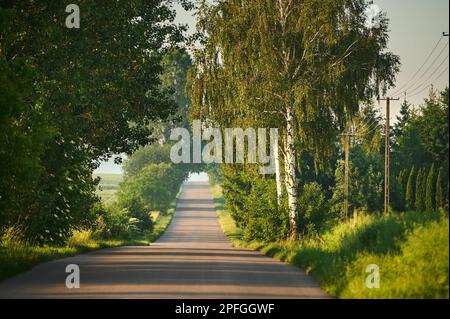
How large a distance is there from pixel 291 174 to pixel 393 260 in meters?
22.8

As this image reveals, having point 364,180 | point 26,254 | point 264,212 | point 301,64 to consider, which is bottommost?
point 26,254

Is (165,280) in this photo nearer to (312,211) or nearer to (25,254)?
(25,254)

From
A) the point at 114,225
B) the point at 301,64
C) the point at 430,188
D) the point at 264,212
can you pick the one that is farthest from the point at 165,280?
the point at 430,188

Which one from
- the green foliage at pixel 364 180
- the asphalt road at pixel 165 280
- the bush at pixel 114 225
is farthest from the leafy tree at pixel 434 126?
the asphalt road at pixel 165 280

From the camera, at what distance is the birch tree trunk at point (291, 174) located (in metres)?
42.5

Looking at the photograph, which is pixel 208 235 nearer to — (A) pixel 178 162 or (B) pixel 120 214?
(B) pixel 120 214

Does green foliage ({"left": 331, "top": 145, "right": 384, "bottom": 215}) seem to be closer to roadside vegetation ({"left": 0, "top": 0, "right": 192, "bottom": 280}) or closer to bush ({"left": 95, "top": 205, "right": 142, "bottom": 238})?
bush ({"left": 95, "top": 205, "right": 142, "bottom": 238})

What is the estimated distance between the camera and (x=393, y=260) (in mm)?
20547

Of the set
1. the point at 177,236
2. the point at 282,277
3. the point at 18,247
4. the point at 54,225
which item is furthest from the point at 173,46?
the point at 177,236

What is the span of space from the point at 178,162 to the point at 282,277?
125 m

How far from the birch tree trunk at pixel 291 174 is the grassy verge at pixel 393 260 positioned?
1240cm

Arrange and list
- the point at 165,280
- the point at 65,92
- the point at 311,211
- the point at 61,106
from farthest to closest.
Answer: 1. the point at 311,211
2. the point at 61,106
3. the point at 65,92
4. the point at 165,280

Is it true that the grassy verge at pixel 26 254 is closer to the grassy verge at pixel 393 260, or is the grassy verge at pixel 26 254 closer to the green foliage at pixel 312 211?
the grassy verge at pixel 393 260
